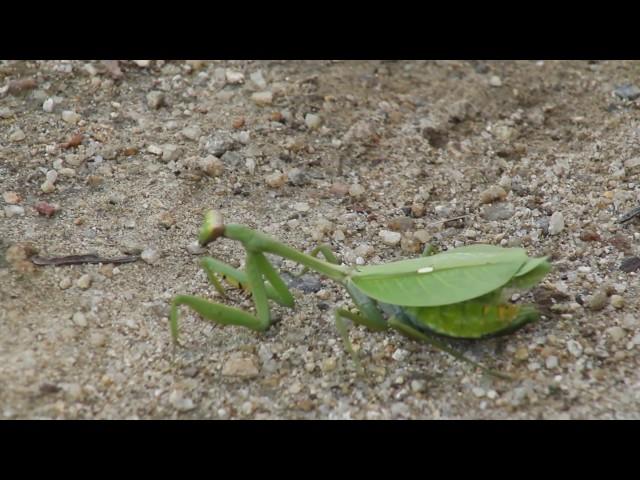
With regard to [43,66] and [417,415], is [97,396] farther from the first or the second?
[43,66]

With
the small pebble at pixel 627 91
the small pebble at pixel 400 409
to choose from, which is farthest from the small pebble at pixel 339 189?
the small pebble at pixel 627 91

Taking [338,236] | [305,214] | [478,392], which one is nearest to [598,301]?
[478,392]

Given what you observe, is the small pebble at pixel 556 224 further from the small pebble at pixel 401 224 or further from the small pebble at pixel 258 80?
the small pebble at pixel 258 80

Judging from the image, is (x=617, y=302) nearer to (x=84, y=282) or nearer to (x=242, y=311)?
(x=242, y=311)

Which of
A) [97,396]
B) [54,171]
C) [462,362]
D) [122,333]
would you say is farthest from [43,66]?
[462,362]

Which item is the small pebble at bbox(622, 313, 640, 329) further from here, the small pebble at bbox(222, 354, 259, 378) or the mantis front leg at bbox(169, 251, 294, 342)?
the small pebble at bbox(222, 354, 259, 378)
